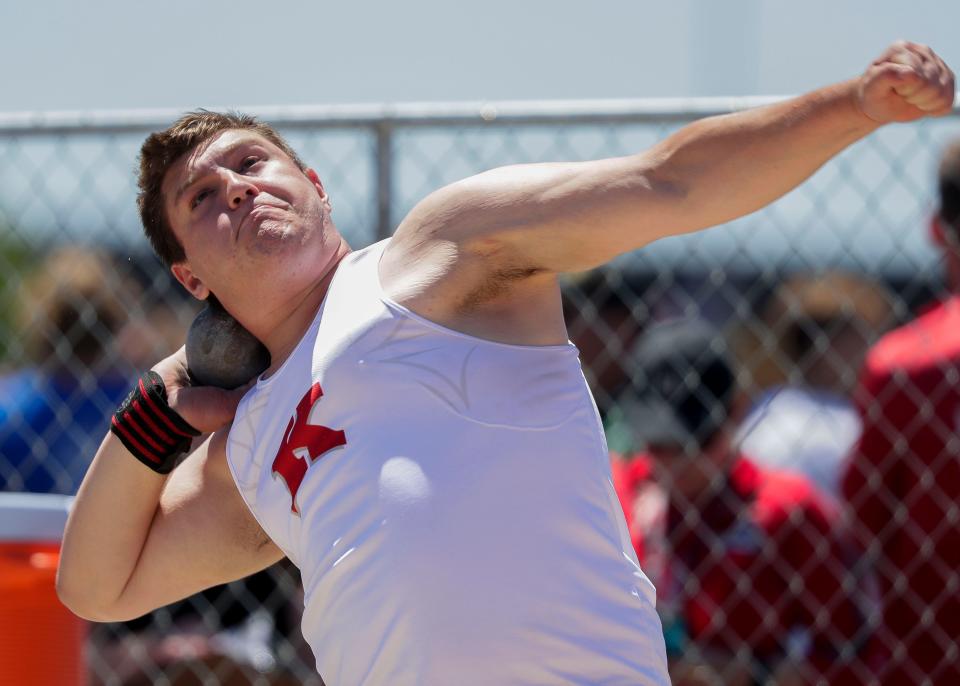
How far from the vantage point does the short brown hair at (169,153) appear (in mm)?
2303

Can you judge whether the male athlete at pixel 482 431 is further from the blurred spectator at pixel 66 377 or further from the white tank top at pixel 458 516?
the blurred spectator at pixel 66 377

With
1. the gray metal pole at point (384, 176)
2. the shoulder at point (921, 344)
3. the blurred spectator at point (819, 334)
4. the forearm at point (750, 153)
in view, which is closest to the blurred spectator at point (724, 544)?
the blurred spectator at point (819, 334)

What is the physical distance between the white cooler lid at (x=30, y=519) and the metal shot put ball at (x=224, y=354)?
47cm

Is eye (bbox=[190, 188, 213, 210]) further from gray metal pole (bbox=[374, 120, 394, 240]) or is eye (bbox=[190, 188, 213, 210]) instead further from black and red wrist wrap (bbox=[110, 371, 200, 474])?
gray metal pole (bbox=[374, 120, 394, 240])

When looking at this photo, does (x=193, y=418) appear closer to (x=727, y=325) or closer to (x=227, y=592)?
(x=227, y=592)

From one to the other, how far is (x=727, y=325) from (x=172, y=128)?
2.29 m

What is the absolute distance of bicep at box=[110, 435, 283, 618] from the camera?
2.32 m

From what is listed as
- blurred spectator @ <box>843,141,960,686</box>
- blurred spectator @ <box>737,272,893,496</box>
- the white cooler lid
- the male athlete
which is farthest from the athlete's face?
blurred spectator @ <box>843,141,960,686</box>

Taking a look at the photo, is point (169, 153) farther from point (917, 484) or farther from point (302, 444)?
point (917, 484)

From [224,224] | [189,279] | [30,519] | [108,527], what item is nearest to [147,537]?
[108,527]

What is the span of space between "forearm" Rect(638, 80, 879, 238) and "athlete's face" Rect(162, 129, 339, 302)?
27.9 inches

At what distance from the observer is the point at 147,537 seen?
2.34m

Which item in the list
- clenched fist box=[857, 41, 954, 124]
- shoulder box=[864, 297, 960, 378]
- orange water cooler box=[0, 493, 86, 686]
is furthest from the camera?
shoulder box=[864, 297, 960, 378]

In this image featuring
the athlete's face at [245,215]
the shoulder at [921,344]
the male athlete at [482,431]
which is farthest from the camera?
the shoulder at [921,344]
